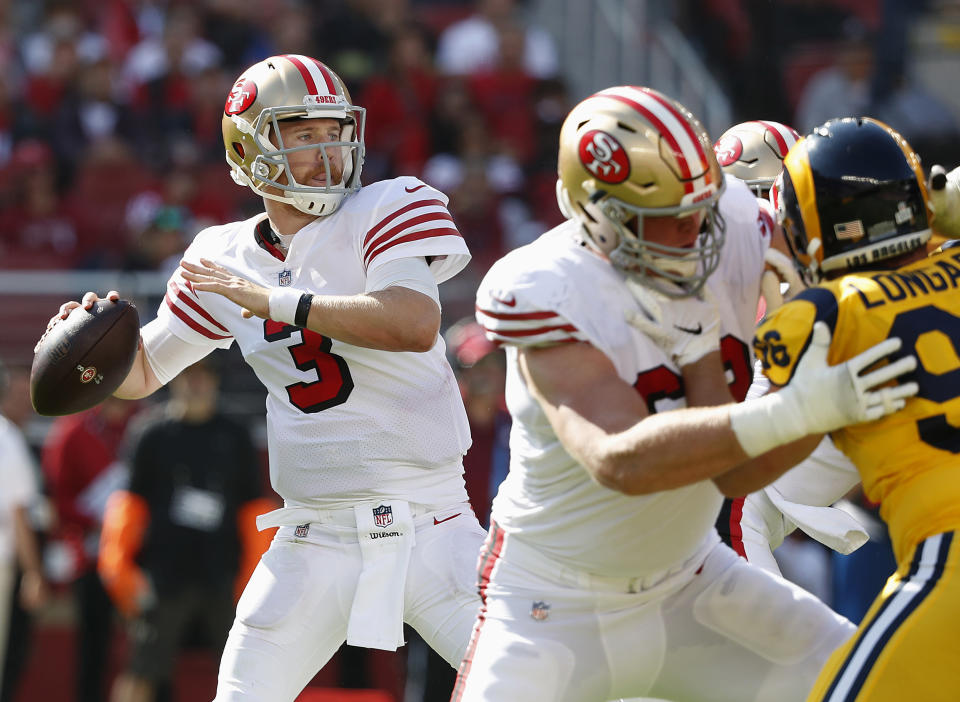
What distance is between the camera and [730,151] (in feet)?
13.9

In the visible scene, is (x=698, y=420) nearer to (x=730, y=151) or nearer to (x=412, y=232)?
(x=412, y=232)

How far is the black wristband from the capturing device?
11.8 ft

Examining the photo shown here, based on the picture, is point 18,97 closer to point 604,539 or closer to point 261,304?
point 261,304

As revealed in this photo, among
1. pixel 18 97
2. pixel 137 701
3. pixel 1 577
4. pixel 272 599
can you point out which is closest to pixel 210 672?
pixel 137 701

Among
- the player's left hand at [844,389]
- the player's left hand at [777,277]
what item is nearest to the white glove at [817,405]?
the player's left hand at [844,389]

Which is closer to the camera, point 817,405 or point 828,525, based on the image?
point 817,405

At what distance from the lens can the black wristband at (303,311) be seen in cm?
360

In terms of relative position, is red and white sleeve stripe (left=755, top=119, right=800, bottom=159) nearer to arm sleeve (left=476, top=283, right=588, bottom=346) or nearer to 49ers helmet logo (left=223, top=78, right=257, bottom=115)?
49ers helmet logo (left=223, top=78, right=257, bottom=115)

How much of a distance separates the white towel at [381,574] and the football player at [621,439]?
535 millimetres

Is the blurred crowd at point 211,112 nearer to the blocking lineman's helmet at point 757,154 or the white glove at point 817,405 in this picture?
the blocking lineman's helmet at point 757,154

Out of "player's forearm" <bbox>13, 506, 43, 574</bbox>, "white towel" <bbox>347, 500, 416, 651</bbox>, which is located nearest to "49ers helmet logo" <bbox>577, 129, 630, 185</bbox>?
"white towel" <bbox>347, 500, 416, 651</bbox>

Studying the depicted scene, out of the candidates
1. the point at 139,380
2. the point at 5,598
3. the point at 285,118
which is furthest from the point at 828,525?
the point at 5,598

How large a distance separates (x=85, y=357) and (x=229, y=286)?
1.74ft

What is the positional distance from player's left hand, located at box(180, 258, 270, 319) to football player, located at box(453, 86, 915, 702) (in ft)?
2.80
